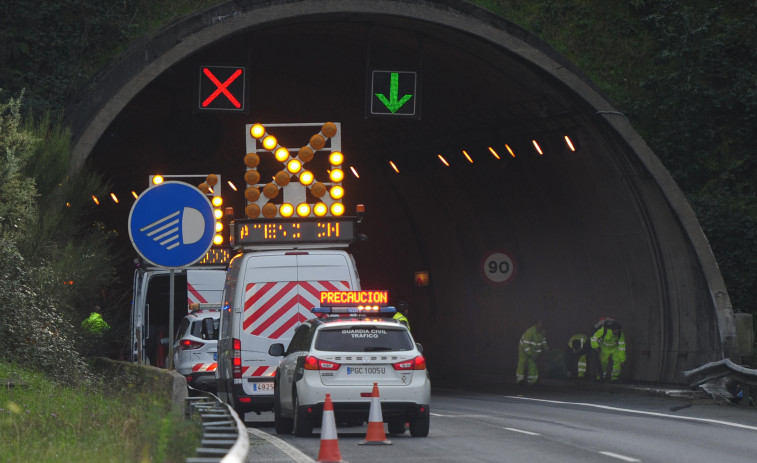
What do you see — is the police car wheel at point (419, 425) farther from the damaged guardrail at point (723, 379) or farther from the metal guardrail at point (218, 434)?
the damaged guardrail at point (723, 379)

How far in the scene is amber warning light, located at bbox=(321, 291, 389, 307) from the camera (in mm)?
16969

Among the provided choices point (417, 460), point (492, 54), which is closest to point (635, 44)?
point (492, 54)

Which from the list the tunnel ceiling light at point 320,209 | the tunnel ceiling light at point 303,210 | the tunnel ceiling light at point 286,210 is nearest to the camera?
the tunnel ceiling light at point 286,210

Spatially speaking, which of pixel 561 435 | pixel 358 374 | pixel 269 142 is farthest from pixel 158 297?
pixel 561 435

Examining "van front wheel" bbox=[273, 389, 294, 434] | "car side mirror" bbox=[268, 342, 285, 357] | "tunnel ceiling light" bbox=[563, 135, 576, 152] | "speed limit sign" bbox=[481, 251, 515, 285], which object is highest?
"tunnel ceiling light" bbox=[563, 135, 576, 152]

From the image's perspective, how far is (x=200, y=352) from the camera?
24734 millimetres

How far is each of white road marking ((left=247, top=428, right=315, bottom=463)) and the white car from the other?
429mm

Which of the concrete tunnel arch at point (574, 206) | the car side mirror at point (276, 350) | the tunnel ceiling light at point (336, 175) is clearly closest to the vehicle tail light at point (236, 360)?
the car side mirror at point (276, 350)

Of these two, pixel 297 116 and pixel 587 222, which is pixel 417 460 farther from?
pixel 297 116

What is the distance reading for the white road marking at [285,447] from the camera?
13127 millimetres

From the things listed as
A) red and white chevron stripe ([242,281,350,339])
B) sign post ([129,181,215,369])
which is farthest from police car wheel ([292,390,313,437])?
sign post ([129,181,215,369])

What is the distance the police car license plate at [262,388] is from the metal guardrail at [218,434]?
210 inches

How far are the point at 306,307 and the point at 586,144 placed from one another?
929 centimetres

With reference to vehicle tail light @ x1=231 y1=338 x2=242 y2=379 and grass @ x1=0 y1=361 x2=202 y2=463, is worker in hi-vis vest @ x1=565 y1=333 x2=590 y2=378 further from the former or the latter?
grass @ x1=0 y1=361 x2=202 y2=463
